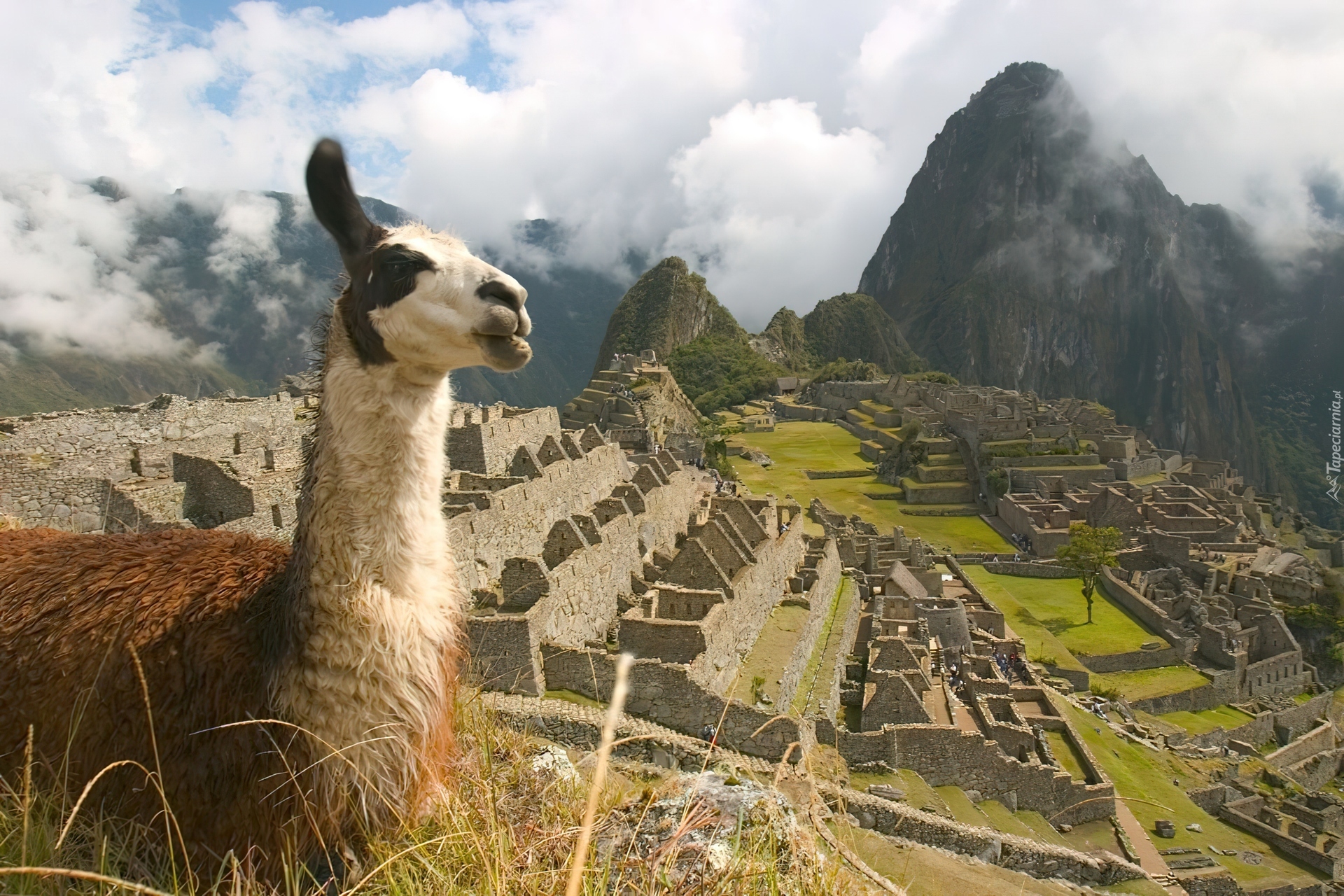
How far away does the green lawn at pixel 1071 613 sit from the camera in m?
25.9

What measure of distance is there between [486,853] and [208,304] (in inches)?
1122

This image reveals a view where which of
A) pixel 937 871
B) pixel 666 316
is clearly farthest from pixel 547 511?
pixel 666 316

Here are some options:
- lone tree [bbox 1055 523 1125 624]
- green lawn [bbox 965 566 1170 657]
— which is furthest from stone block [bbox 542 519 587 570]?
lone tree [bbox 1055 523 1125 624]

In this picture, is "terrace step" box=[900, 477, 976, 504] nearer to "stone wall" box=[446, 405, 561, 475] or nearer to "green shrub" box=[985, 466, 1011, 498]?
"green shrub" box=[985, 466, 1011, 498]

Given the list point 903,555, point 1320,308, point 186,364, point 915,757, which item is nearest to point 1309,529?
point 903,555

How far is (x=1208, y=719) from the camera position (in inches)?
909

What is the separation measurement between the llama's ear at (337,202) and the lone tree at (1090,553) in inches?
1245

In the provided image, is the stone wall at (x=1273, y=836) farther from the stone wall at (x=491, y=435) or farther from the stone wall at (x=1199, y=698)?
the stone wall at (x=491, y=435)

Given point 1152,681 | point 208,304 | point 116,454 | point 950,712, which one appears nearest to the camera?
point 116,454

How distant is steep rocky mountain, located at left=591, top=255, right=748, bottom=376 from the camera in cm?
9475

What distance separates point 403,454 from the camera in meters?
2.29

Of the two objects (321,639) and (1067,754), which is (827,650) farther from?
(321,639)

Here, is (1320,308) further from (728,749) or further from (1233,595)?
(728,749)

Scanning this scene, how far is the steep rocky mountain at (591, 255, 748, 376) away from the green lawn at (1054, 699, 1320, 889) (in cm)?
7577
